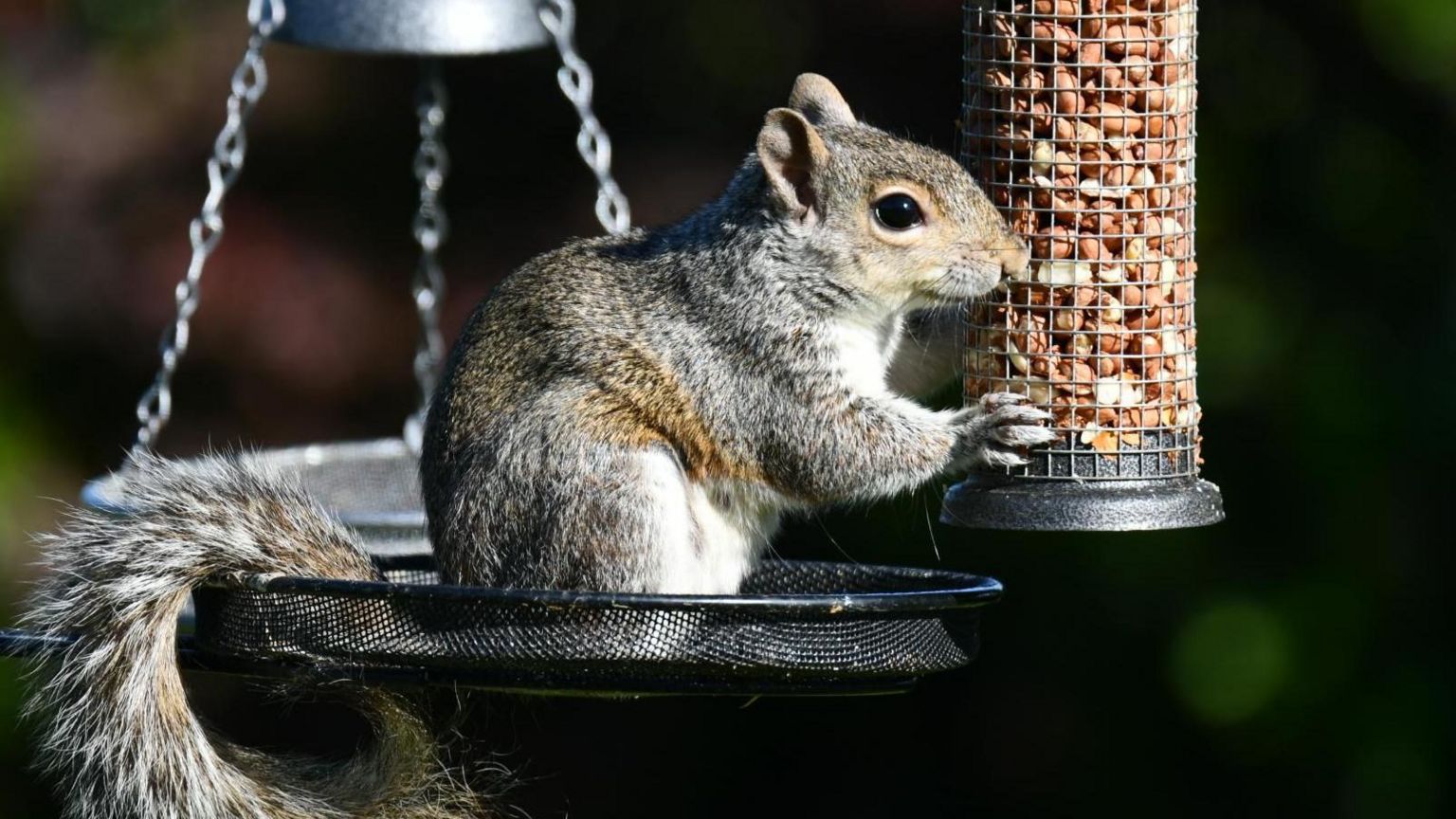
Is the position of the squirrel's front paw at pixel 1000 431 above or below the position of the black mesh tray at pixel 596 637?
above

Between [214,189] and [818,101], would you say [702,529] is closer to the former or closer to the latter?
[818,101]

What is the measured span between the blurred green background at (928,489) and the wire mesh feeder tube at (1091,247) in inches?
50.2

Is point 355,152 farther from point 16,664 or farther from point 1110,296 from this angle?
point 1110,296

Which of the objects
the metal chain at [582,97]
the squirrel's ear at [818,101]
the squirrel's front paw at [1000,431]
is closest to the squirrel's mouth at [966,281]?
the squirrel's front paw at [1000,431]

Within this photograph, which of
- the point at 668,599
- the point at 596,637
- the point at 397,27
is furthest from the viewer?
the point at 397,27

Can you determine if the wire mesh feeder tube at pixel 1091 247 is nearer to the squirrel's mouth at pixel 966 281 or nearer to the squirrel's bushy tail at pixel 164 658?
the squirrel's mouth at pixel 966 281

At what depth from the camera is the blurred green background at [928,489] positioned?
404 centimetres

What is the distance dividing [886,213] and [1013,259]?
172 mm

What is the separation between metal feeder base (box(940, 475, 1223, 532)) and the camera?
2.57 meters

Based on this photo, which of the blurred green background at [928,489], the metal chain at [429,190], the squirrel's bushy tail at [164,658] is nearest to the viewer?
the squirrel's bushy tail at [164,658]

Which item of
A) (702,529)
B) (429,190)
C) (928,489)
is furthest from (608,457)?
(928,489)

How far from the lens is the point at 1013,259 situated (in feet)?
8.50

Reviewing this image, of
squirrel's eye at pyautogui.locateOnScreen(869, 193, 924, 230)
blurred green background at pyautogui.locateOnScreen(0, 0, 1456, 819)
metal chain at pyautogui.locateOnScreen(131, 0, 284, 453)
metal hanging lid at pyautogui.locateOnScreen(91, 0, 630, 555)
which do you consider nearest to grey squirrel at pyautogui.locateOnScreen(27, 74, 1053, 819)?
squirrel's eye at pyautogui.locateOnScreen(869, 193, 924, 230)

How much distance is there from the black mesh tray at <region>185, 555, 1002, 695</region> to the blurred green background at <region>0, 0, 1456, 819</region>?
156 centimetres
